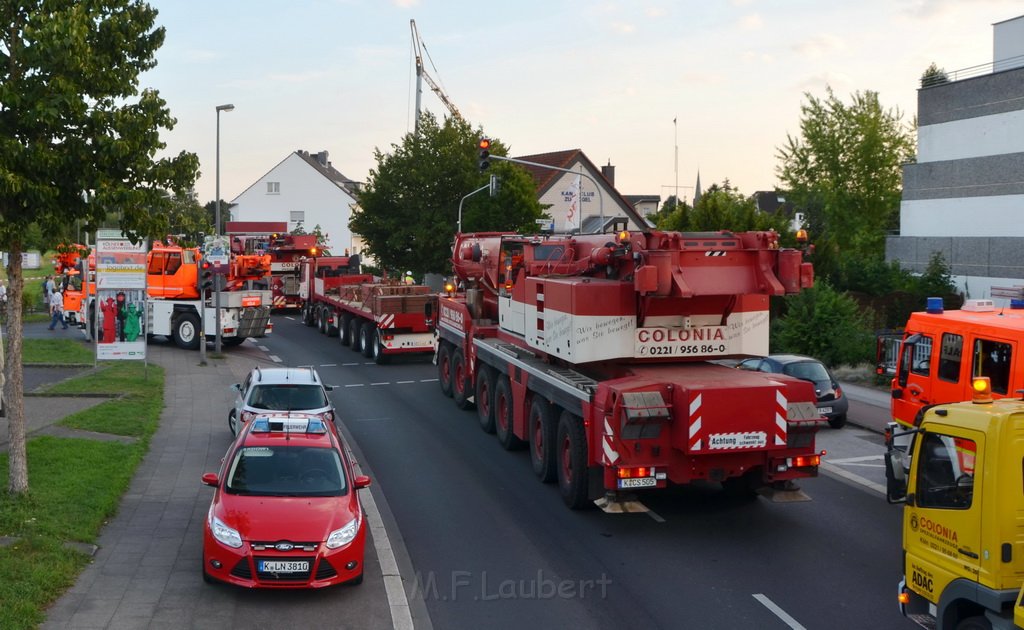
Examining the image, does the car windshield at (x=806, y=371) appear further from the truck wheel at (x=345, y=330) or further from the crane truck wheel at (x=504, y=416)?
the truck wheel at (x=345, y=330)

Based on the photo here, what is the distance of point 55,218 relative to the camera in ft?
39.0

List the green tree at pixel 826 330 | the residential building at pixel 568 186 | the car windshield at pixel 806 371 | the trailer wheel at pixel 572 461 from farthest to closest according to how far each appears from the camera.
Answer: the residential building at pixel 568 186 → the green tree at pixel 826 330 → the car windshield at pixel 806 371 → the trailer wheel at pixel 572 461

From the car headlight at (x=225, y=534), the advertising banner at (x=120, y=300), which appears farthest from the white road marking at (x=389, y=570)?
the advertising banner at (x=120, y=300)

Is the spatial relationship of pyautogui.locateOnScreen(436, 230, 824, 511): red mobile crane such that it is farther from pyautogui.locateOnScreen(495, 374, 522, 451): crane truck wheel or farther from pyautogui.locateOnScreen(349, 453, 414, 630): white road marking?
pyautogui.locateOnScreen(349, 453, 414, 630): white road marking

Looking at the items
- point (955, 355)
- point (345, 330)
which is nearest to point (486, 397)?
point (955, 355)

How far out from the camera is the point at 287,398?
15.4 m

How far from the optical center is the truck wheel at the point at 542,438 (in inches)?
565

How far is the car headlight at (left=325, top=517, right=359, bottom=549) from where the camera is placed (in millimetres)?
9773

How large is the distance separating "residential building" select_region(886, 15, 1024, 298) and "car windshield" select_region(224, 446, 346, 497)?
28.1 meters

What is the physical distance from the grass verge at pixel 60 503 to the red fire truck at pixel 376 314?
9.16m

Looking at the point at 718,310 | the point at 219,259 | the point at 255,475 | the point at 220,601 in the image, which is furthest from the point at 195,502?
the point at 219,259

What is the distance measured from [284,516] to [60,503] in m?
3.83

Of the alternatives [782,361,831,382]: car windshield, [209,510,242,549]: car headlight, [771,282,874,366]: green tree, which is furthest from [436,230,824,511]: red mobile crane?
[771,282,874,366]: green tree

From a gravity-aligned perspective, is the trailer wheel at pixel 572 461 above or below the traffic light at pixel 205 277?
below
